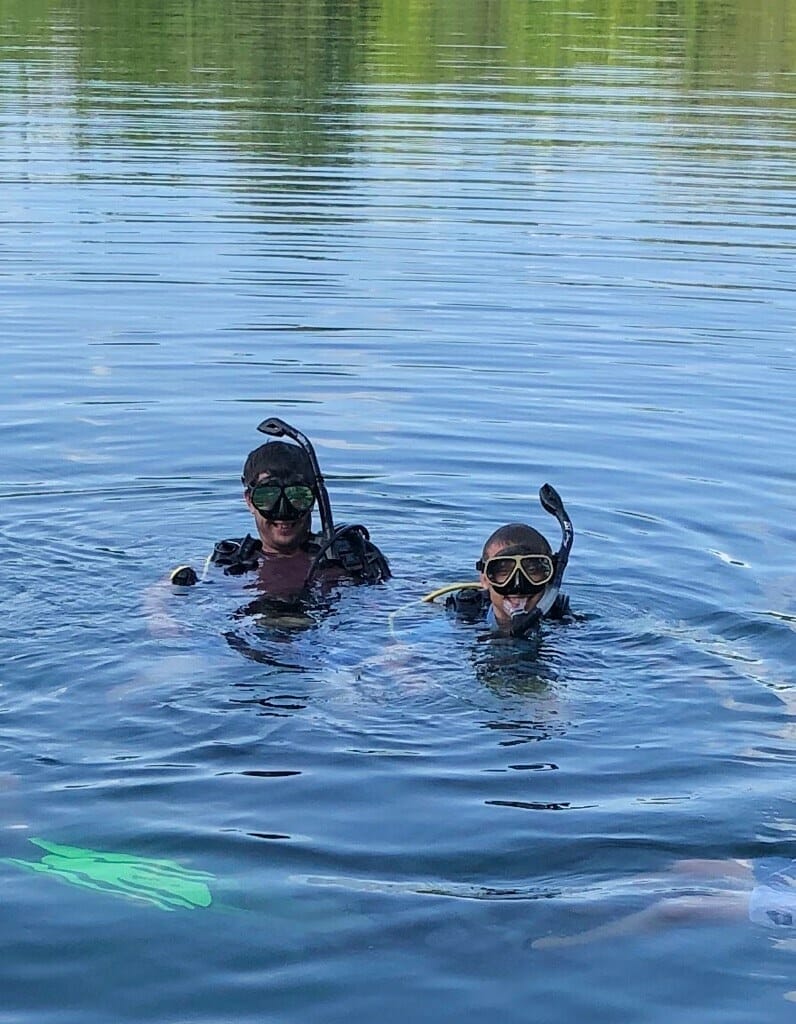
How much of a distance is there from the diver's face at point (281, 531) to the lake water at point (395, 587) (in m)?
0.38

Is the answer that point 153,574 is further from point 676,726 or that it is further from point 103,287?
point 103,287

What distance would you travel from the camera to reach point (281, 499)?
8000 mm

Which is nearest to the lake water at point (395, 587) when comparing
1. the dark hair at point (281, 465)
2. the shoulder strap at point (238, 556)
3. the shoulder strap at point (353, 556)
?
the shoulder strap at point (353, 556)

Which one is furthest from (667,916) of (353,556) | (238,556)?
(238,556)

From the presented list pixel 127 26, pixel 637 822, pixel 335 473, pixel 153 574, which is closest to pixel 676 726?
pixel 637 822

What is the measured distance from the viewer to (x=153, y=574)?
854 centimetres

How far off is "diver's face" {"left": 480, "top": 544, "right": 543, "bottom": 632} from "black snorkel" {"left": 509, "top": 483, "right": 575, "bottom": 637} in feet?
0.07

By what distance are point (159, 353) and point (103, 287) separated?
2503mm

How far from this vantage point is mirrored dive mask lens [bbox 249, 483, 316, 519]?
26.1 ft

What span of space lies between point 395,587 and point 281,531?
636 mm

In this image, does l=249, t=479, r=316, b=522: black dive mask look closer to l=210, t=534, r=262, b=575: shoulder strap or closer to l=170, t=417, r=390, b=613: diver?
l=170, t=417, r=390, b=613: diver

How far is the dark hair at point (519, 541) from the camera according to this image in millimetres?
7281

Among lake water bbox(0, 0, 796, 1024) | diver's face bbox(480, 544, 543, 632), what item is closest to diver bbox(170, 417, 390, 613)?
lake water bbox(0, 0, 796, 1024)

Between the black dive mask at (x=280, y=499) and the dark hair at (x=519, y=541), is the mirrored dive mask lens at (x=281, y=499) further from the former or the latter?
the dark hair at (x=519, y=541)
